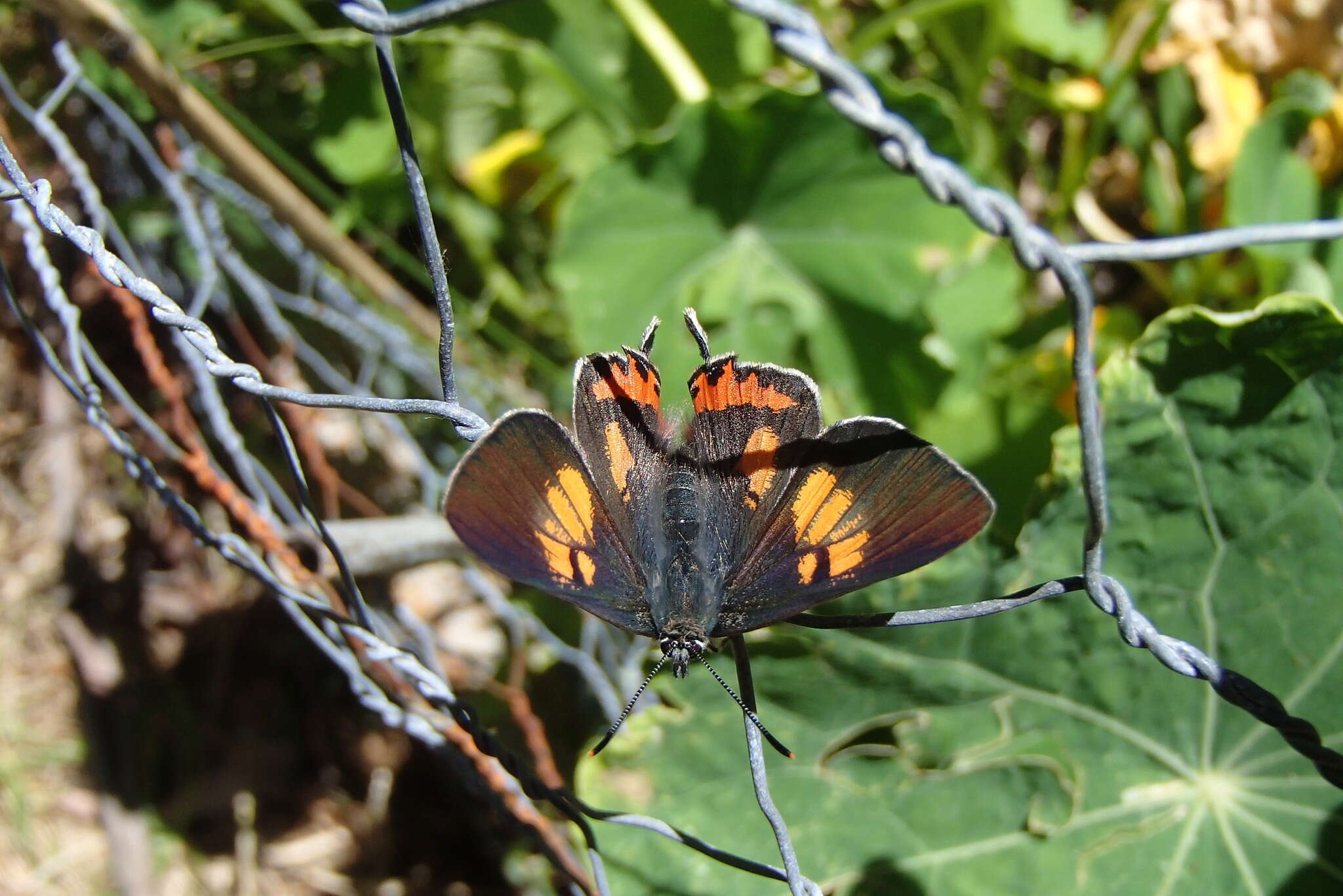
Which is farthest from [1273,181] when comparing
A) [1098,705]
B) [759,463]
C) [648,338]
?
[648,338]

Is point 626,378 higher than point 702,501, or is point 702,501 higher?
point 626,378

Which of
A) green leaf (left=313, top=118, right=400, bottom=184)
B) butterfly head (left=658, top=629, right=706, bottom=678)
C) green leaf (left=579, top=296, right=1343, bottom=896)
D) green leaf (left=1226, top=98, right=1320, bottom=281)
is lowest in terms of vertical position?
green leaf (left=579, top=296, right=1343, bottom=896)

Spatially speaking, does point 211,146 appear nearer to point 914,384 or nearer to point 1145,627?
point 914,384

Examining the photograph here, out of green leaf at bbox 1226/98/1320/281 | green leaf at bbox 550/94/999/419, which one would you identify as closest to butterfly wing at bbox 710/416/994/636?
green leaf at bbox 550/94/999/419

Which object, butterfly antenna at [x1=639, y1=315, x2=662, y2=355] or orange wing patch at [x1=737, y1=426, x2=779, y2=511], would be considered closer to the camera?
butterfly antenna at [x1=639, y1=315, x2=662, y2=355]

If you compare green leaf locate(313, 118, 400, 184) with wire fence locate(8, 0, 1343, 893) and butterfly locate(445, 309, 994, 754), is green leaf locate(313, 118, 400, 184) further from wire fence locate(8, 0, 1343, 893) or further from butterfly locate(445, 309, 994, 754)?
butterfly locate(445, 309, 994, 754)

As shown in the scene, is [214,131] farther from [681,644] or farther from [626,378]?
[681,644]

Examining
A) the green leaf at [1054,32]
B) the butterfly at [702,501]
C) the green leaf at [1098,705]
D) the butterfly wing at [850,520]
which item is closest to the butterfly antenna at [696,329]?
the butterfly at [702,501]

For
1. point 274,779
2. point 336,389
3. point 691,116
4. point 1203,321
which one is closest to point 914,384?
point 691,116
